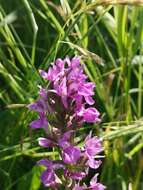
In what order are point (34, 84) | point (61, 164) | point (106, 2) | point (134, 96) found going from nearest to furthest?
1. point (61, 164)
2. point (106, 2)
3. point (34, 84)
4. point (134, 96)

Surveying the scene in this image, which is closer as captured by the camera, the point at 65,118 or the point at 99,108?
the point at 65,118

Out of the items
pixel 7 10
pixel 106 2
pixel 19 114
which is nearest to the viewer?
pixel 106 2

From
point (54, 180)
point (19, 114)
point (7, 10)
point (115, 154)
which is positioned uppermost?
point (7, 10)

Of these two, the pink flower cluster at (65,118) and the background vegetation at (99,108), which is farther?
the background vegetation at (99,108)

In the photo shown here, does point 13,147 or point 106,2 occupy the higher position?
point 106,2

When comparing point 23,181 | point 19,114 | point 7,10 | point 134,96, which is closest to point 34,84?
point 19,114

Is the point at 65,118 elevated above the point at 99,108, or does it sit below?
below

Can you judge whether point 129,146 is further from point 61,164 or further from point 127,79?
point 61,164

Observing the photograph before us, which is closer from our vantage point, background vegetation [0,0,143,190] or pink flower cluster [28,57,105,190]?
pink flower cluster [28,57,105,190]
